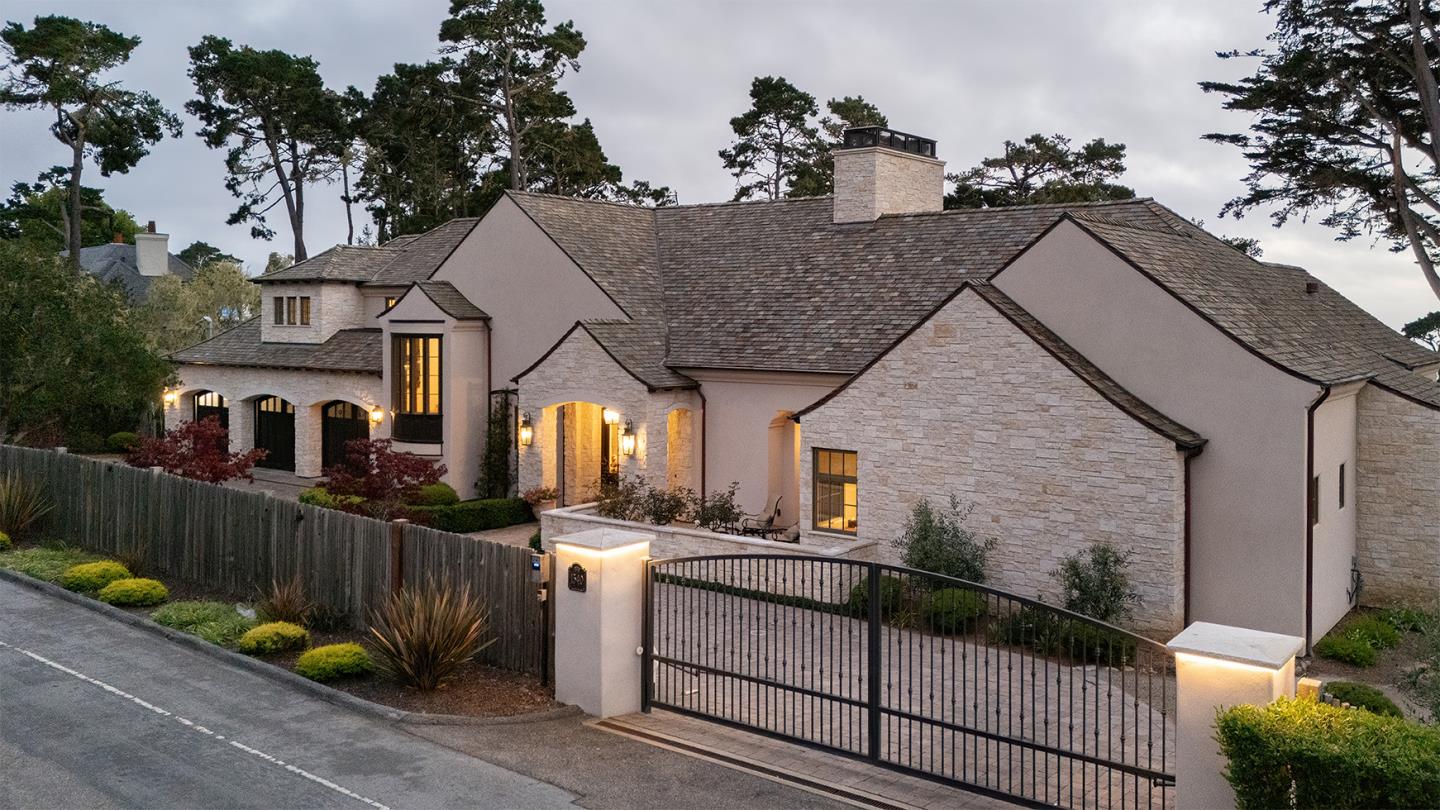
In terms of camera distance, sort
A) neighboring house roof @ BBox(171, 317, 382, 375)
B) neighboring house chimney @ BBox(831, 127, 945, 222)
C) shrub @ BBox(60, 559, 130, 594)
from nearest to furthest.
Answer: shrub @ BBox(60, 559, 130, 594), neighboring house chimney @ BBox(831, 127, 945, 222), neighboring house roof @ BBox(171, 317, 382, 375)

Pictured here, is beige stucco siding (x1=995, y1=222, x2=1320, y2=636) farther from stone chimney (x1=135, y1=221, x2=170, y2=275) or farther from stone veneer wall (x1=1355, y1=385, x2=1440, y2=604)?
stone chimney (x1=135, y1=221, x2=170, y2=275)

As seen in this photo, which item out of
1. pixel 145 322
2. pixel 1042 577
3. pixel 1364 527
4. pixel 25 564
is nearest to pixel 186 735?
pixel 25 564

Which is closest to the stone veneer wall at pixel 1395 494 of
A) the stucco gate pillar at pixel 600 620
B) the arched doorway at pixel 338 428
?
the stucco gate pillar at pixel 600 620

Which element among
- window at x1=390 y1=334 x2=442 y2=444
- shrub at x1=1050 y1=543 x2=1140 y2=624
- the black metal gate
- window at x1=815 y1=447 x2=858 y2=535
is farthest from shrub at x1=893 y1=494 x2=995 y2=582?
window at x1=390 y1=334 x2=442 y2=444

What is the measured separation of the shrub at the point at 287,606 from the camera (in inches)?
592

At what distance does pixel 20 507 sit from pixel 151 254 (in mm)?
40495

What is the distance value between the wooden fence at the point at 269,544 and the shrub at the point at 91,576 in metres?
1.05

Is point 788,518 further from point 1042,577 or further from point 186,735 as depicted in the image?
point 186,735

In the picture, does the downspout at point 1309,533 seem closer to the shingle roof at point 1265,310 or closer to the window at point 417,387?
the shingle roof at point 1265,310

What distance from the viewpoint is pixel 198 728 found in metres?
11.7

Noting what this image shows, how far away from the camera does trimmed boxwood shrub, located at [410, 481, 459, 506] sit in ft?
83.1

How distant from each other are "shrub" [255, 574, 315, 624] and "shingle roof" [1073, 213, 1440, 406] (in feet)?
42.0

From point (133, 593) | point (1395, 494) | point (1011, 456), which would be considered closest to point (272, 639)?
point (133, 593)

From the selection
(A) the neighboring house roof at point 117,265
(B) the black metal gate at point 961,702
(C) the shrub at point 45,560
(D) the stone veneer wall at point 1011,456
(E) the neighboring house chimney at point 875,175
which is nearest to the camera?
(B) the black metal gate at point 961,702
